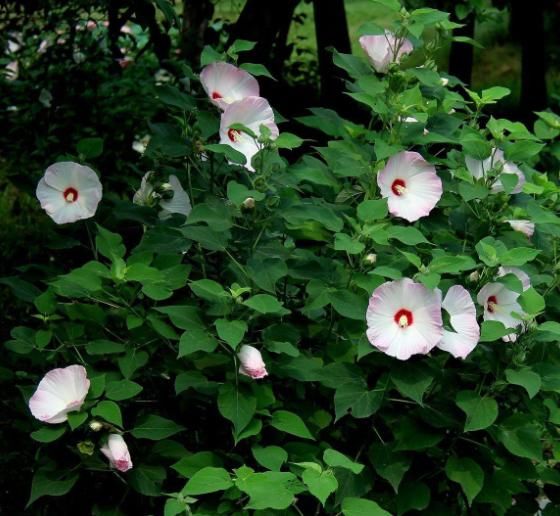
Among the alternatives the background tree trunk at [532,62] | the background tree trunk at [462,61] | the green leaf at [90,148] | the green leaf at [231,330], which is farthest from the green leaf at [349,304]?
the background tree trunk at [532,62]

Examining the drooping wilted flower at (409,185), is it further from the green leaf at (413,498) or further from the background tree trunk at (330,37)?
the background tree trunk at (330,37)

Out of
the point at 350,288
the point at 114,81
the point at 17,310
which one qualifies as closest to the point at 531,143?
the point at 350,288

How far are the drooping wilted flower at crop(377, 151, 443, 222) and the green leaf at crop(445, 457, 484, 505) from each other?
1.76 feet

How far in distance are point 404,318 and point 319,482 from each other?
0.38 m

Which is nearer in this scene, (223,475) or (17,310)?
(223,475)

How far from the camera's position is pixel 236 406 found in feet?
7.22

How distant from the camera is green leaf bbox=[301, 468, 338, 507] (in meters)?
1.95

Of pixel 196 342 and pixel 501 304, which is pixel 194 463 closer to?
pixel 196 342

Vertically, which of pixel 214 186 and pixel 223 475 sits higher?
pixel 214 186

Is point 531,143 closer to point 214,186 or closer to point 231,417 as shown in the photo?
point 214,186

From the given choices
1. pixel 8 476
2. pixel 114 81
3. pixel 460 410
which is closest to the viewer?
pixel 460 410

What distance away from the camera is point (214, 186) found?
2.51m

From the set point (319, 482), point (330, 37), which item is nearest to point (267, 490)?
point (319, 482)

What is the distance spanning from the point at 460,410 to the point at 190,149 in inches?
32.2
